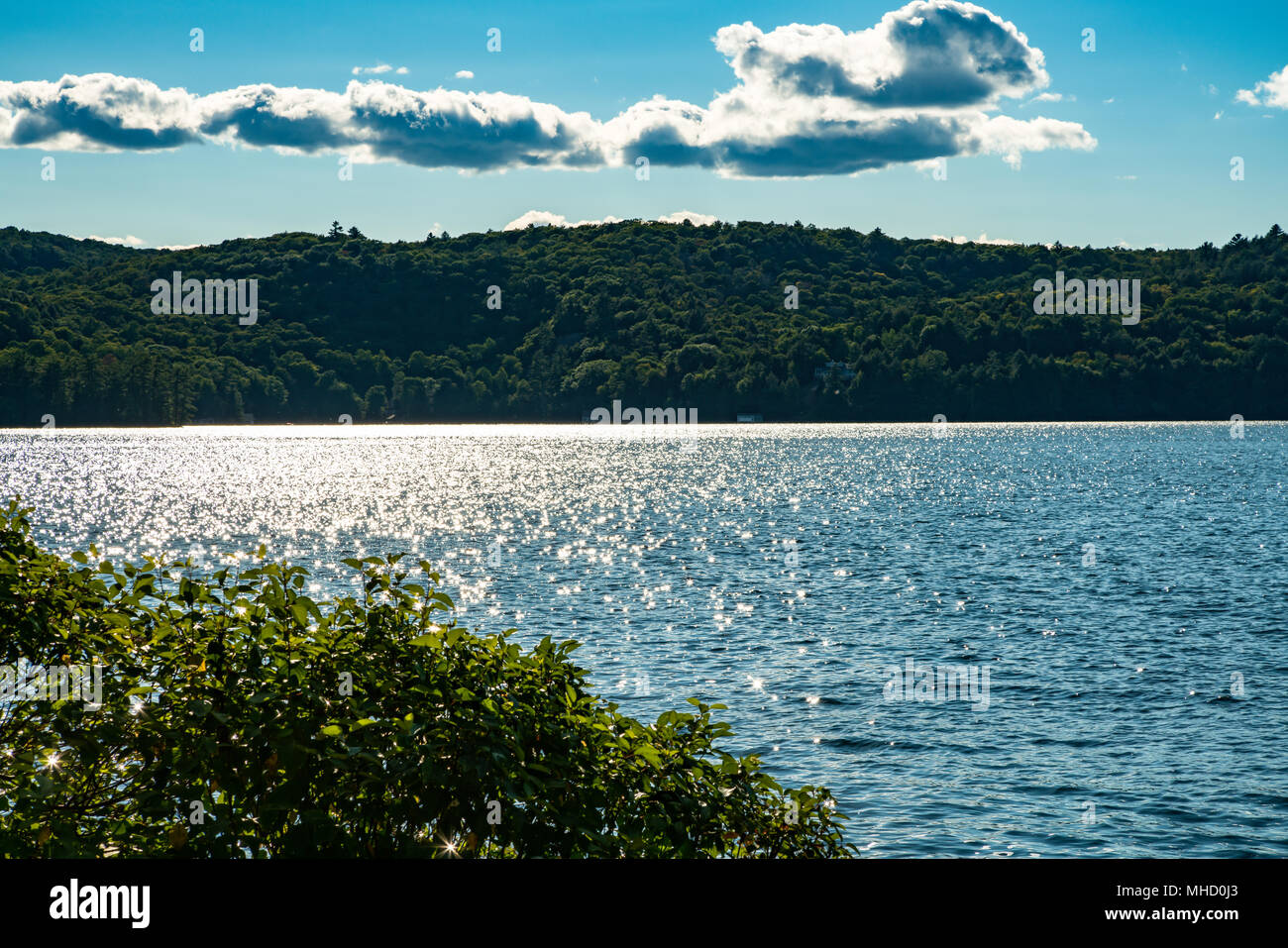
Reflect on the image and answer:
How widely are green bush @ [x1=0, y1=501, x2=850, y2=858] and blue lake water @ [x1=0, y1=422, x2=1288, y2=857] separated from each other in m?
16.5

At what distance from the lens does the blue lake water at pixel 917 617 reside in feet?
88.4

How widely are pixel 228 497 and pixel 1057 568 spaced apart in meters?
98.5

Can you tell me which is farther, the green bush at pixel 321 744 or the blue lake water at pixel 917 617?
the blue lake water at pixel 917 617

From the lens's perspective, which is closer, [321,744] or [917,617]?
[321,744]

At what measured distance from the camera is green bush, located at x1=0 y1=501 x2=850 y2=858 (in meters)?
7.42

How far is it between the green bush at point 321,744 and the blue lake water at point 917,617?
16531 millimetres

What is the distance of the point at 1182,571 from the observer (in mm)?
66562

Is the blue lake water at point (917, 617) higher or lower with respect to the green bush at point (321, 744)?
lower

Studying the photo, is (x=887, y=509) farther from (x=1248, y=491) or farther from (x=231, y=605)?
(x=231, y=605)

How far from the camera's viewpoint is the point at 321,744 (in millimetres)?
7574

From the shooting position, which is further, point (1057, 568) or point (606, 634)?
point (1057, 568)

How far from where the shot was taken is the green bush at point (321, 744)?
742 cm

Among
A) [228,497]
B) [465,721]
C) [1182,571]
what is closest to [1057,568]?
[1182,571]

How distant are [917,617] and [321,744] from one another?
4840 cm
